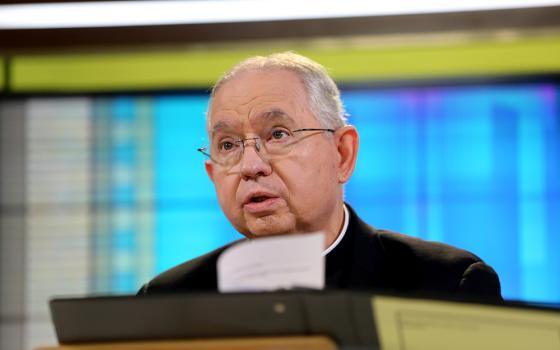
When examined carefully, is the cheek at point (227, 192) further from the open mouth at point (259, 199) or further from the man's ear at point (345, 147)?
the man's ear at point (345, 147)

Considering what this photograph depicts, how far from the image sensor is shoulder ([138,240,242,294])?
2211 millimetres

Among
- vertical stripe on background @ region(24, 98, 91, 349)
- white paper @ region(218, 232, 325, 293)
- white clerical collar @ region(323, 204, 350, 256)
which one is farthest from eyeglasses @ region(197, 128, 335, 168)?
vertical stripe on background @ region(24, 98, 91, 349)

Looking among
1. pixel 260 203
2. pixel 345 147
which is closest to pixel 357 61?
pixel 345 147

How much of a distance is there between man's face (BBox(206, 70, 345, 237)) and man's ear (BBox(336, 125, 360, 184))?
3cm

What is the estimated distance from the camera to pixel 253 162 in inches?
79.4

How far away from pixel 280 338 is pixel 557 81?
316 centimetres

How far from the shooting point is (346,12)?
3896 mm

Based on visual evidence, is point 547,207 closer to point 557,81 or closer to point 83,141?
point 557,81

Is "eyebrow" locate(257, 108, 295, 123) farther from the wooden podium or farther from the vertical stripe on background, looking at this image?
the vertical stripe on background

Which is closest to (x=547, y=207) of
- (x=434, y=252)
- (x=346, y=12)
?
(x=346, y=12)

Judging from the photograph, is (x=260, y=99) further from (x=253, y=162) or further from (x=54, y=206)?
(x=54, y=206)

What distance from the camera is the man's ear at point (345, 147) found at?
217 centimetres

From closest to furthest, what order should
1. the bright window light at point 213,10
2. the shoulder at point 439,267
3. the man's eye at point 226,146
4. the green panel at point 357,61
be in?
the shoulder at point 439,267 → the man's eye at point 226,146 → the bright window light at point 213,10 → the green panel at point 357,61

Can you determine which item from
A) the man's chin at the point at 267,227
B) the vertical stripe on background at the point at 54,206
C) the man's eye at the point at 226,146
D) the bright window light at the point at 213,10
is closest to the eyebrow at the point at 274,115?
the man's eye at the point at 226,146
